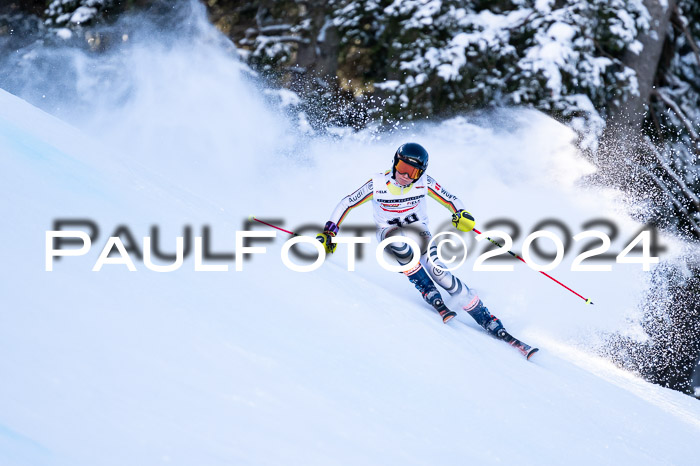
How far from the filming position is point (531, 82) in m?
7.80

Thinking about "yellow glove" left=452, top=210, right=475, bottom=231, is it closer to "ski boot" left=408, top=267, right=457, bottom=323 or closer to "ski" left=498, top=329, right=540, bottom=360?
"ski boot" left=408, top=267, right=457, bottom=323

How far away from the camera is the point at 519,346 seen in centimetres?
412

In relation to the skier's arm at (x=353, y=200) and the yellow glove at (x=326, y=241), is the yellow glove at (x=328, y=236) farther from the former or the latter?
the skier's arm at (x=353, y=200)

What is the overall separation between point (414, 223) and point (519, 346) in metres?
1.16

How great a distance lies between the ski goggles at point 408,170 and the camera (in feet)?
13.4

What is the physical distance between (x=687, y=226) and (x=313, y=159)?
568 centimetres

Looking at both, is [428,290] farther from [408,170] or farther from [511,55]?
[511,55]

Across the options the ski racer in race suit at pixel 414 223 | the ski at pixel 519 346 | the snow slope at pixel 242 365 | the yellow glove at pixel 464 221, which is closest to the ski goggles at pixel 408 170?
the ski racer in race suit at pixel 414 223

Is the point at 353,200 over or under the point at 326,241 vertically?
over

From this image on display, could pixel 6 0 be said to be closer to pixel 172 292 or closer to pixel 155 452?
pixel 172 292

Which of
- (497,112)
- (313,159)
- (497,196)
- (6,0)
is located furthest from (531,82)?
(6,0)

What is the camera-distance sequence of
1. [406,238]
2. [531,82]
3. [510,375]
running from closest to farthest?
[510,375]
[406,238]
[531,82]

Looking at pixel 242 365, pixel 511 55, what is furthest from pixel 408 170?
pixel 511 55

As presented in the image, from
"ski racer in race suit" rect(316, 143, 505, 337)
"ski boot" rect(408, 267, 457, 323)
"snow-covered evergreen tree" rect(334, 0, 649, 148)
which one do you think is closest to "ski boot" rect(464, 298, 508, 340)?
"ski racer in race suit" rect(316, 143, 505, 337)
